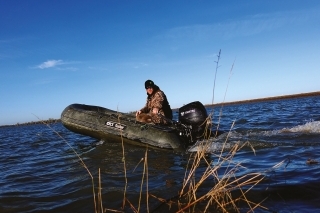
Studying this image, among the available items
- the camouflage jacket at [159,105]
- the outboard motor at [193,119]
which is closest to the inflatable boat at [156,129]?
the outboard motor at [193,119]

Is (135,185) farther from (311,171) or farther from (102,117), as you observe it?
(102,117)

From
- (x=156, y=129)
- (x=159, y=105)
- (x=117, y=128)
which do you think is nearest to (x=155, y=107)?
(x=159, y=105)

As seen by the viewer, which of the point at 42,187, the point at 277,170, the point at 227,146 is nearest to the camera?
the point at 277,170

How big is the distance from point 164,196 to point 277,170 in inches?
69.6

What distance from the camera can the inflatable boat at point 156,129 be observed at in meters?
7.24

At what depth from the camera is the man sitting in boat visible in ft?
26.6

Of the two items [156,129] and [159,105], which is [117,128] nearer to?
[156,129]

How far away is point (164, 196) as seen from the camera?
3.58 metres

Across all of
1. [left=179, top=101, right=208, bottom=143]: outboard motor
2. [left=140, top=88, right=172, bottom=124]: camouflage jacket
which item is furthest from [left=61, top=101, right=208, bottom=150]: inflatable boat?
[left=140, top=88, right=172, bottom=124]: camouflage jacket

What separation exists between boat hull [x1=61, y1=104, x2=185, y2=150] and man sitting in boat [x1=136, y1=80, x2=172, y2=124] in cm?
42

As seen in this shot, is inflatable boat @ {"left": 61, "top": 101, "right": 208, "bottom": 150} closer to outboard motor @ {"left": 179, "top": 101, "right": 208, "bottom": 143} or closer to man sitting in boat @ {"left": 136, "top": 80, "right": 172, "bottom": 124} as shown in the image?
outboard motor @ {"left": 179, "top": 101, "right": 208, "bottom": 143}

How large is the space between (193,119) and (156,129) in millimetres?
1010

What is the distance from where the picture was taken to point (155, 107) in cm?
816

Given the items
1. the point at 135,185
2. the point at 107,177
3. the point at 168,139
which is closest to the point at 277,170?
the point at 135,185
